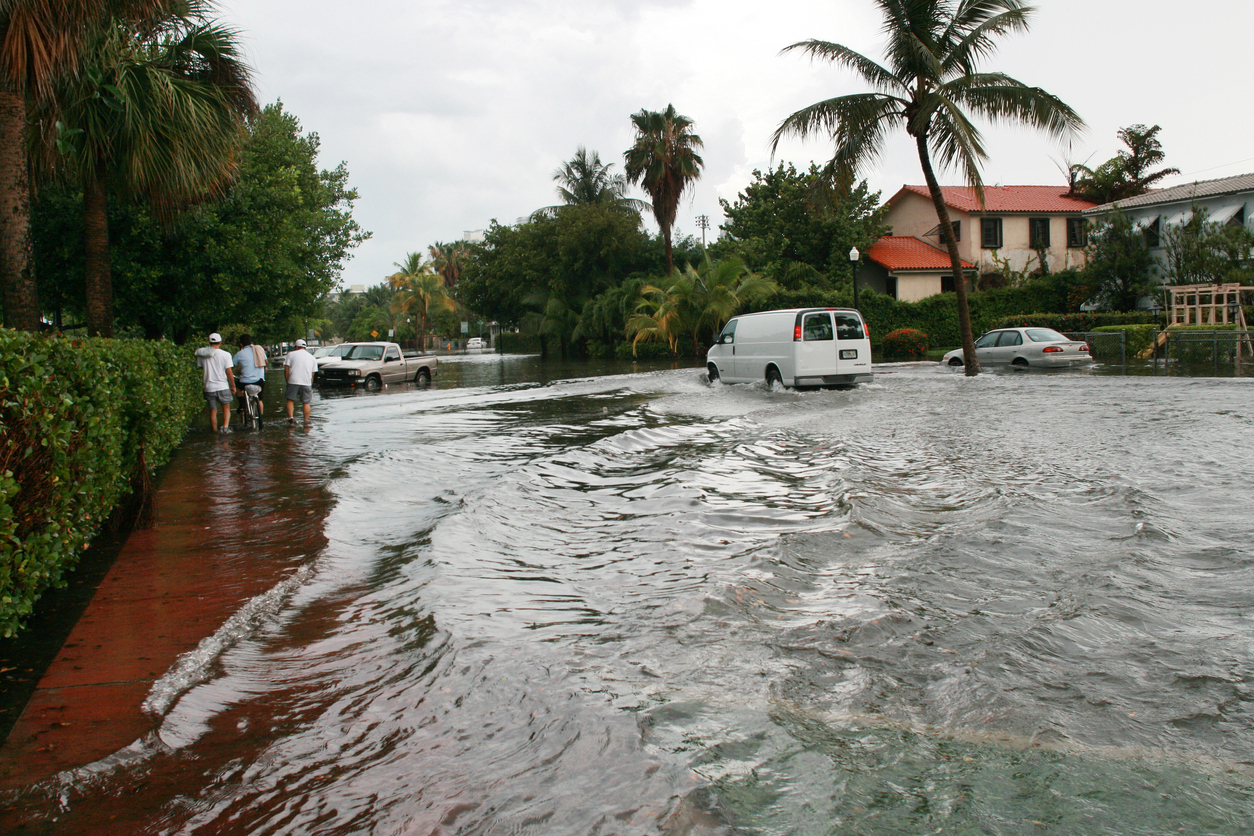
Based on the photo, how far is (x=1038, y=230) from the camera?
45.0m

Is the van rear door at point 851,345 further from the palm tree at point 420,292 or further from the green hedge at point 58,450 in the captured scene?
the palm tree at point 420,292

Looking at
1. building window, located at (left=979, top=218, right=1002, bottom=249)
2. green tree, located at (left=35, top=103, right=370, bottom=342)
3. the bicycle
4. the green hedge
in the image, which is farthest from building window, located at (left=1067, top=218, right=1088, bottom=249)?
the green hedge

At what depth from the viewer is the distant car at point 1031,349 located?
23.5m

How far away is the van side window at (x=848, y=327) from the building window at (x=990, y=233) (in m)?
28.7

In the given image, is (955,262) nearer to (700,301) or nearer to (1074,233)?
(700,301)

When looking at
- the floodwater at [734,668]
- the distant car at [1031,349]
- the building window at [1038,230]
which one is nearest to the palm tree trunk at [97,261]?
the floodwater at [734,668]

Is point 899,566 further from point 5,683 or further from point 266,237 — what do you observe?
point 266,237

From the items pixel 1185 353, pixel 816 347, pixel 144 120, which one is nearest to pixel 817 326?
pixel 816 347

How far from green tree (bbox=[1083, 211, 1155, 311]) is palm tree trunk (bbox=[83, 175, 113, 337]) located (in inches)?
1518

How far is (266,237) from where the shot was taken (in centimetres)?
2186

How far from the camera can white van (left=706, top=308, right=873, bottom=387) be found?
1858 cm

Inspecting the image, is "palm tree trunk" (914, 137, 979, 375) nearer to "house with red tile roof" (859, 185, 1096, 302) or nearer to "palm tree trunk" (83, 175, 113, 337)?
"palm tree trunk" (83, 175, 113, 337)

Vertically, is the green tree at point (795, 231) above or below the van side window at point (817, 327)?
above

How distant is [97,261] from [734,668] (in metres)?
15.6
